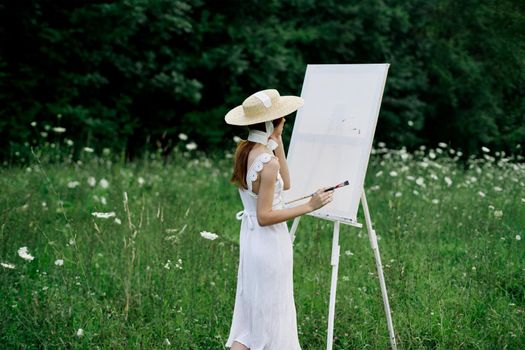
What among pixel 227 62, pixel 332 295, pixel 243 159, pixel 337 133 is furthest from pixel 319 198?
pixel 227 62

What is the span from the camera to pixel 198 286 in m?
4.66

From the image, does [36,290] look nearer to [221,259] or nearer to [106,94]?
[221,259]

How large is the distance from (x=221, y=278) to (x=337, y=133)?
1509 millimetres

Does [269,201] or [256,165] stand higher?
[256,165]

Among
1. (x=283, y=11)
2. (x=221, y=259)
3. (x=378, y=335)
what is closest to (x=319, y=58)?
(x=283, y=11)

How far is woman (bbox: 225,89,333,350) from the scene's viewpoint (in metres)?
3.20

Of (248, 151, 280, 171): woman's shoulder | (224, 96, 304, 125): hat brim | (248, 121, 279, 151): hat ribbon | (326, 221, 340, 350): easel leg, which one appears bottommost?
(326, 221, 340, 350): easel leg

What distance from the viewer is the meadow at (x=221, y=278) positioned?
156 inches

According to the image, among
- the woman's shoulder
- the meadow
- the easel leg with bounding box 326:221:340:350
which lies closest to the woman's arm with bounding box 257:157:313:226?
the woman's shoulder

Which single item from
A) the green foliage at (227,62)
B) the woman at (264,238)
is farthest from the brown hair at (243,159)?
the green foliage at (227,62)

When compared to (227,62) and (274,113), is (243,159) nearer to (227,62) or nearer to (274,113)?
(274,113)

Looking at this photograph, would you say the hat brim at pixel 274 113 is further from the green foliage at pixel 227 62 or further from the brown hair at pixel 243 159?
the green foliage at pixel 227 62

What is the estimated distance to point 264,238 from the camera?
10.8 feet

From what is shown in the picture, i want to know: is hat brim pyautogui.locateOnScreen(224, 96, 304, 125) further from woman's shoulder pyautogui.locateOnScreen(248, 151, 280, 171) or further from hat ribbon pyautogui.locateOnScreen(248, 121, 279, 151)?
woman's shoulder pyautogui.locateOnScreen(248, 151, 280, 171)
